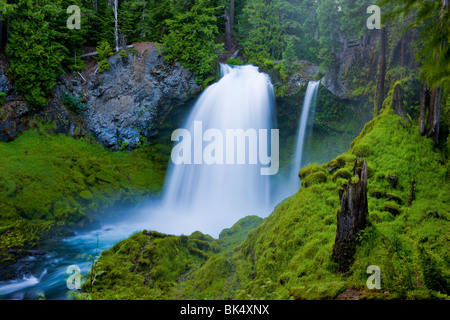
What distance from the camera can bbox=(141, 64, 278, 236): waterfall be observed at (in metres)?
18.0

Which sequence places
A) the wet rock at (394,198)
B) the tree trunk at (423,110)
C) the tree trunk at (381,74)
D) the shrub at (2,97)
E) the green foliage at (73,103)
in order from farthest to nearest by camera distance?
the green foliage at (73,103), the shrub at (2,97), the tree trunk at (381,74), the tree trunk at (423,110), the wet rock at (394,198)

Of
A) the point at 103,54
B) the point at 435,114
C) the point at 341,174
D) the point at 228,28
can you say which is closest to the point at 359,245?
the point at 341,174

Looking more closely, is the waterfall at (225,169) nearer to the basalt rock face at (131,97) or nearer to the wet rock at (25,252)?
the basalt rock face at (131,97)

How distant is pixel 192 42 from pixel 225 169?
925 centimetres

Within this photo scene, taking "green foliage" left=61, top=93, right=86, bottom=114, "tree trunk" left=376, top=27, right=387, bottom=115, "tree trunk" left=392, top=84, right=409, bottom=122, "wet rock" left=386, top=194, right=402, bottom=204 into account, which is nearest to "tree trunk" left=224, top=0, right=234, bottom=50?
"green foliage" left=61, top=93, right=86, bottom=114

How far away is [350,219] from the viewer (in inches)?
198

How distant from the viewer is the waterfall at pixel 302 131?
17500 millimetres

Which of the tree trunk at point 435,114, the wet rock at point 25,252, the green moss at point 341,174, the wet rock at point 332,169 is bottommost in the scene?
the wet rock at point 25,252

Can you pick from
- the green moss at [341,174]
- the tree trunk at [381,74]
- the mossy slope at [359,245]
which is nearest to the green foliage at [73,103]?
the mossy slope at [359,245]

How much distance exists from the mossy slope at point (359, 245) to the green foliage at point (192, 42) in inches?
520

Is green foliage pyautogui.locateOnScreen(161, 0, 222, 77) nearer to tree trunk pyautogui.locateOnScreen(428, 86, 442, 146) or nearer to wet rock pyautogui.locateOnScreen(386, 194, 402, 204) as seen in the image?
tree trunk pyautogui.locateOnScreen(428, 86, 442, 146)

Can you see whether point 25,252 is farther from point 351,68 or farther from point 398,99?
point 351,68

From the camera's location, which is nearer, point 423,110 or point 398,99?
point 423,110
